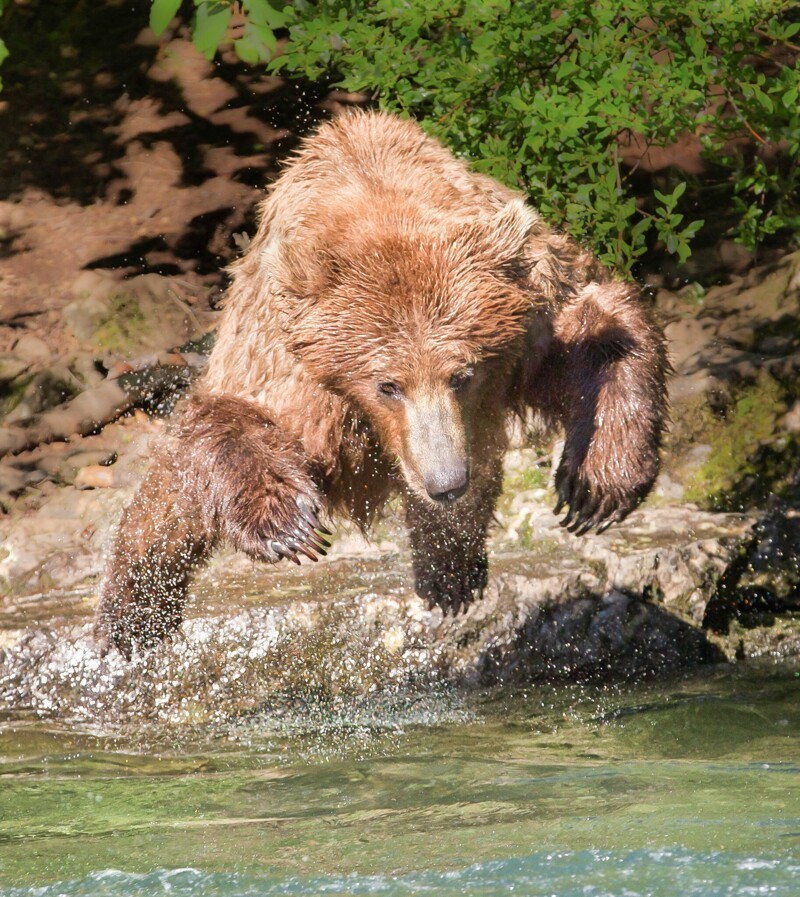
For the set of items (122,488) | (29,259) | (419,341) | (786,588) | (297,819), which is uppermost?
(29,259)

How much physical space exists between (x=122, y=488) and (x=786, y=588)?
3686 mm

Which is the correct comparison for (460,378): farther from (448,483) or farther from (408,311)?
(448,483)

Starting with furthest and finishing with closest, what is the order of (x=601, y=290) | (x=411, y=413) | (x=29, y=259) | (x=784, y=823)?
1. (x=29, y=259)
2. (x=601, y=290)
3. (x=411, y=413)
4. (x=784, y=823)

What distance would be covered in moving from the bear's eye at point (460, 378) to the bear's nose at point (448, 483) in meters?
0.42

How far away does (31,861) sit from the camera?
3826 mm

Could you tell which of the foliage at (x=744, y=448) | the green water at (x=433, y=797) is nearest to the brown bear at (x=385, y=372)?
the green water at (x=433, y=797)

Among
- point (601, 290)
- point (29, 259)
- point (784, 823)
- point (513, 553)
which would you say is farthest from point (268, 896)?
point (29, 259)

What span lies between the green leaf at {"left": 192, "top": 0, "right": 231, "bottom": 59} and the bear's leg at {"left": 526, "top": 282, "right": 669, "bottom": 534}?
1.61 m

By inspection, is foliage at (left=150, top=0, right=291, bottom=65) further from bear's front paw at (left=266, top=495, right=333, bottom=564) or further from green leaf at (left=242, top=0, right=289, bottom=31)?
bear's front paw at (left=266, top=495, right=333, bottom=564)

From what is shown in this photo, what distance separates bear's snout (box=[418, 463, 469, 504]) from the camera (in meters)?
4.23

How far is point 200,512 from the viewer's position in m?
5.36

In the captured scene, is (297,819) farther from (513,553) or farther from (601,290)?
(513,553)

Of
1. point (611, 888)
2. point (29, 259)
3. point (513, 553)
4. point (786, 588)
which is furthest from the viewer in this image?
point (29, 259)

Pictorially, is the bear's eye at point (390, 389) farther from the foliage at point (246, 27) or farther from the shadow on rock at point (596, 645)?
the shadow on rock at point (596, 645)
